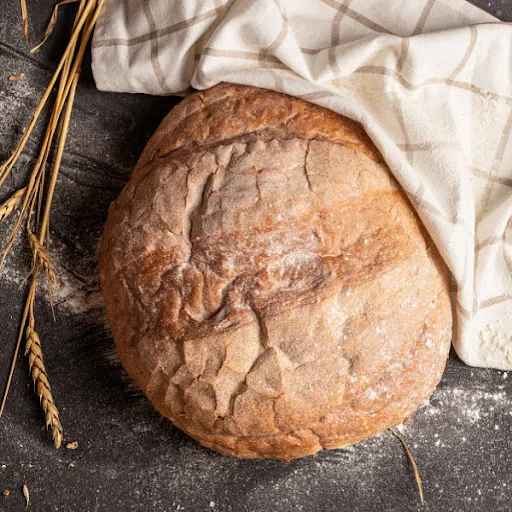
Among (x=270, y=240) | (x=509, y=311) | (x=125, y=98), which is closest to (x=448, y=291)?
(x=509, y=311)

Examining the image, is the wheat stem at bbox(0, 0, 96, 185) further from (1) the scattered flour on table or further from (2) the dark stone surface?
(1) the scattered flour on table

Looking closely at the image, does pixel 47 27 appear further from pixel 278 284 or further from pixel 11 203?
pixel 278 284

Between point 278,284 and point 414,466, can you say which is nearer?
point 278,284

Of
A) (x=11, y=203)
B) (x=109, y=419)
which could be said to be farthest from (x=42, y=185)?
(x=109, y=419)

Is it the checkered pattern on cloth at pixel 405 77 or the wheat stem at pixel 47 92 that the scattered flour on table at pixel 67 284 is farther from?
the checkered pattern on cloth at pixel 405 77

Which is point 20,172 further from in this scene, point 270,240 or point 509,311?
point 509,311
